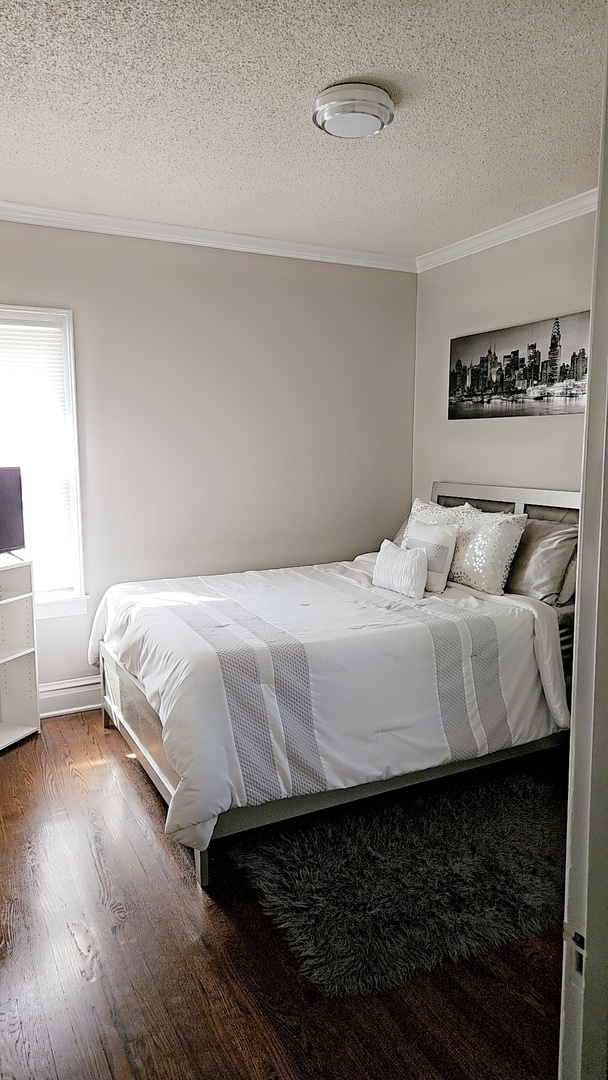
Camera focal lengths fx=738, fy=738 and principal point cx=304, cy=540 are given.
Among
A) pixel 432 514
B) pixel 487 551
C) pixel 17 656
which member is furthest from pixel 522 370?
pixel 17 656

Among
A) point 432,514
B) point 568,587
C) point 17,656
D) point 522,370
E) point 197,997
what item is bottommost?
point 197,997

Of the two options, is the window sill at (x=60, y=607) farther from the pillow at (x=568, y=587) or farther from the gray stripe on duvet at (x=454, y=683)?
the pillow at (x=568, y=587)

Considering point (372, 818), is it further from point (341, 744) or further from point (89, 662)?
point (89, 662)

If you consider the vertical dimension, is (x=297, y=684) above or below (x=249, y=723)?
above

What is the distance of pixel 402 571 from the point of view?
11.9 ft

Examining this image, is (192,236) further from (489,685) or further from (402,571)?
(489,685)

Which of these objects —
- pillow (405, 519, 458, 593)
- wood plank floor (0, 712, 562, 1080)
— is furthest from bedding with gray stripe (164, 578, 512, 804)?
wood plank floor (0, 712, 562, 1080)

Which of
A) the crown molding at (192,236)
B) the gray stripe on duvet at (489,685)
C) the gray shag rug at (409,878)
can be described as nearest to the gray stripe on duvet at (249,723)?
the gray shag rug at (409,878)

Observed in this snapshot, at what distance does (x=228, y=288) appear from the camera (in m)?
4.24

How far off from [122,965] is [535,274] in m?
3.61

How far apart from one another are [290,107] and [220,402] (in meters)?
1.90

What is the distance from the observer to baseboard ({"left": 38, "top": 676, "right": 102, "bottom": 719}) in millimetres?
4008

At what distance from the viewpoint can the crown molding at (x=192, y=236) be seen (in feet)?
12.1

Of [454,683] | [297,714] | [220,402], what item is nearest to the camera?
[297,714]
